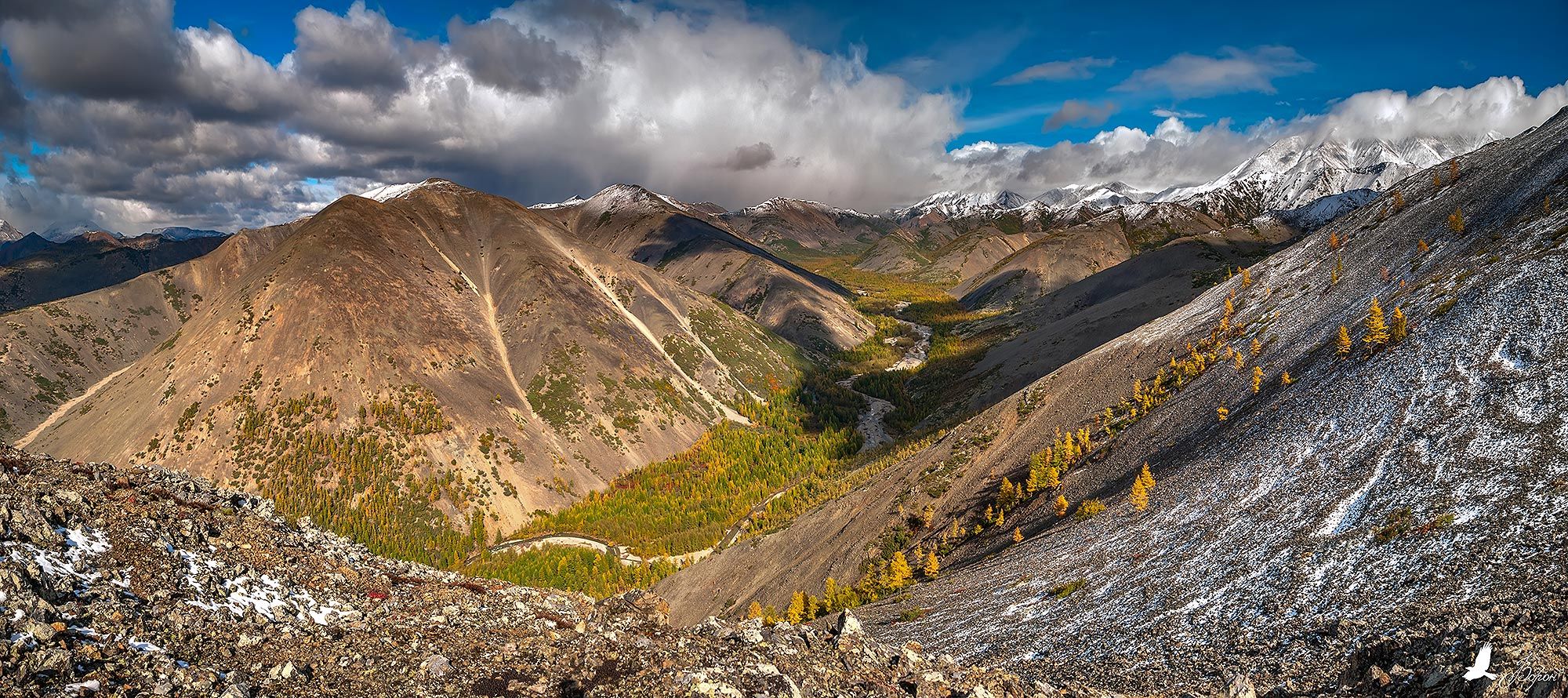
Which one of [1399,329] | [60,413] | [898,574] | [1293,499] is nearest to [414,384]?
[898,574]

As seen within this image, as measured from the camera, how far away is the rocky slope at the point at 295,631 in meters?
10.9

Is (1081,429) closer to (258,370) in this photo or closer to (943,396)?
(943,396)

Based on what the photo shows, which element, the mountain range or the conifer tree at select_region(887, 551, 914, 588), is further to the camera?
the conifer tree at select_region(887, 551, 914, 588)

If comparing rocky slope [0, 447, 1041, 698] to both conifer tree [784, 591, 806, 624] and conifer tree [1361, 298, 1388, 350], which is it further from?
conifer tree [1361, 298, 1388, 350]

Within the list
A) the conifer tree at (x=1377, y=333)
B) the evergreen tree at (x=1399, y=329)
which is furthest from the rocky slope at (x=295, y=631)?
the evergreen tree at (x=1399, y=329)

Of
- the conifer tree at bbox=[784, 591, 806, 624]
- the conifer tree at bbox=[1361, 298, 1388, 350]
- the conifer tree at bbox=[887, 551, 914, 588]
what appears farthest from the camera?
the conifer tree at bbox=[784, 591, 806, 624]

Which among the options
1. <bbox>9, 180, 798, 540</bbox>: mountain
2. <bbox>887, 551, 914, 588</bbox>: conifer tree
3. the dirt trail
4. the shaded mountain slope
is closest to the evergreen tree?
<bbox>887, 551, 914, 588</bbox>: conifer tree

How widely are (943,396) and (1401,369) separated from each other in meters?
87.0

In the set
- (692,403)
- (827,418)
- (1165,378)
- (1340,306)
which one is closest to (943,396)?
(827,418)

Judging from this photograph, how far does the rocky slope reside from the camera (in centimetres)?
1093

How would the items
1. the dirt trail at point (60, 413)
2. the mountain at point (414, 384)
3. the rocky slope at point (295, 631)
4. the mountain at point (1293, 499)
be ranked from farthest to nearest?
the dirt trail at point (60, 413) < the mountain at point (414, 384) < the mountain at point (1293, 499) < the rocky slope at point (295, 631)

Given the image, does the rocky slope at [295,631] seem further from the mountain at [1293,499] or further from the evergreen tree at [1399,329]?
the evergreen tree at [1399,329]

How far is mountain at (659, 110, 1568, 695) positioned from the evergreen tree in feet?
0.94

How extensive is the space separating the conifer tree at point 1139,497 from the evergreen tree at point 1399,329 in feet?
55.2
